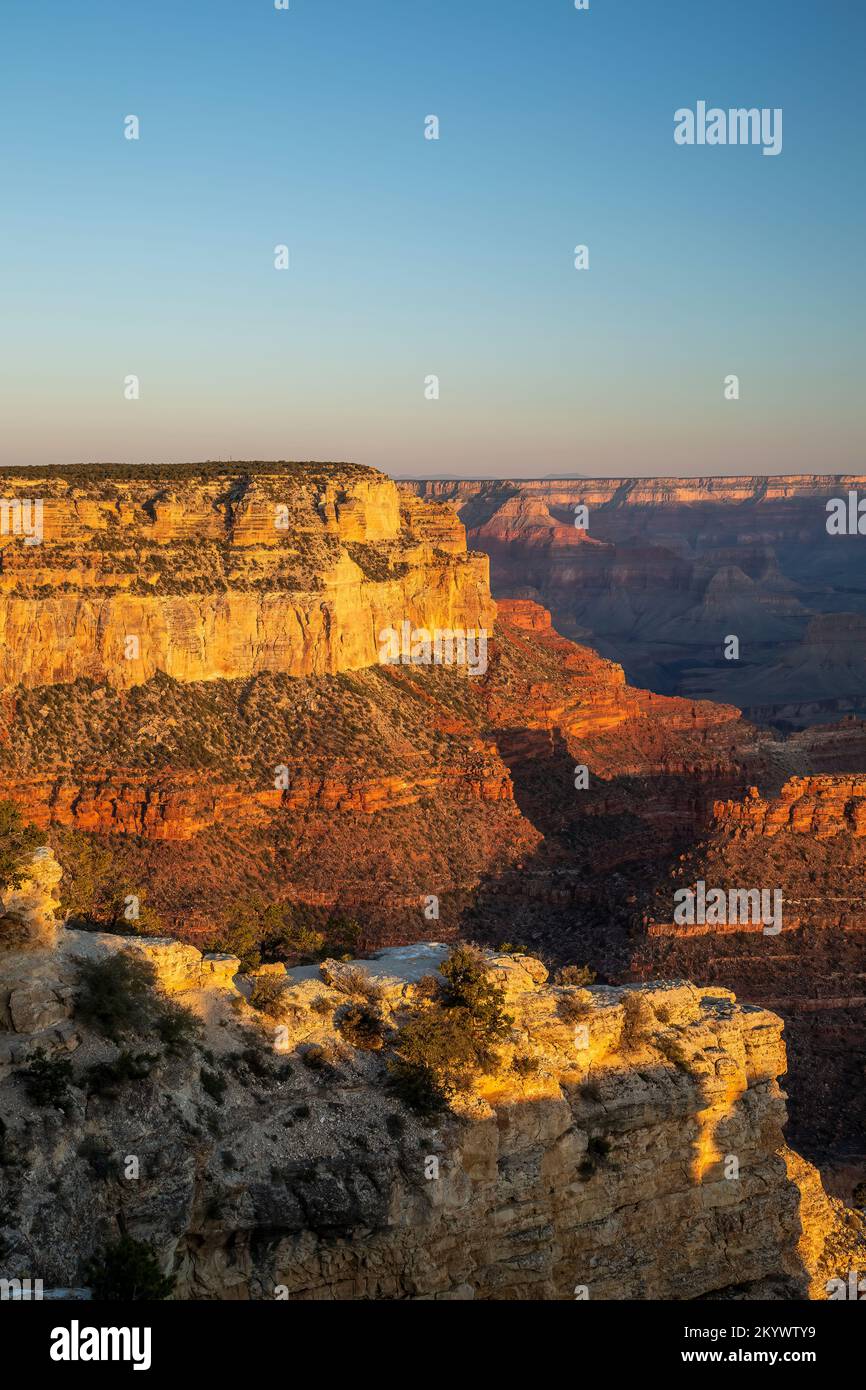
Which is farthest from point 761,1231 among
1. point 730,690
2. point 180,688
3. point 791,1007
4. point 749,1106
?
point 730,690

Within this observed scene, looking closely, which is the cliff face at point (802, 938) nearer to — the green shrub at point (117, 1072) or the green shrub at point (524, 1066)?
the green shrub at point (524, 1066)

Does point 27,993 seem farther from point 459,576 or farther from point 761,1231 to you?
point 459,576

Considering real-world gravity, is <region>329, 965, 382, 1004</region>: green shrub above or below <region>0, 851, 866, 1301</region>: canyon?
above

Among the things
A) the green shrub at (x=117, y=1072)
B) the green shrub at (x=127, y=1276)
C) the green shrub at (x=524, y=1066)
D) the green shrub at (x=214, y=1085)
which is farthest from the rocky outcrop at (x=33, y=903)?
the green shrub at (x=524, y=1066)

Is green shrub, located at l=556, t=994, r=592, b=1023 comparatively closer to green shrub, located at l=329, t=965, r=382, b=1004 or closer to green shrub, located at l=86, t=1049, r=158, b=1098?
green shrub, located at l=329, t=965, r=382, b=1004

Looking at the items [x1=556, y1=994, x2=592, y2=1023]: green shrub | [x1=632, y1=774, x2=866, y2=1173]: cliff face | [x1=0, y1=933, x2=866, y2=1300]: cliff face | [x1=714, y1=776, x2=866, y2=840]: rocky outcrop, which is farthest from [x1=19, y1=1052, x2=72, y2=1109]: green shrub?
[x1=714, y1=776, x2=866, y2=840]: rocky outcrop

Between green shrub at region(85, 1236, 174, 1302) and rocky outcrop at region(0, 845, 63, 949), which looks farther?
rocky outcrop at region(0, 845, 63, 949)
